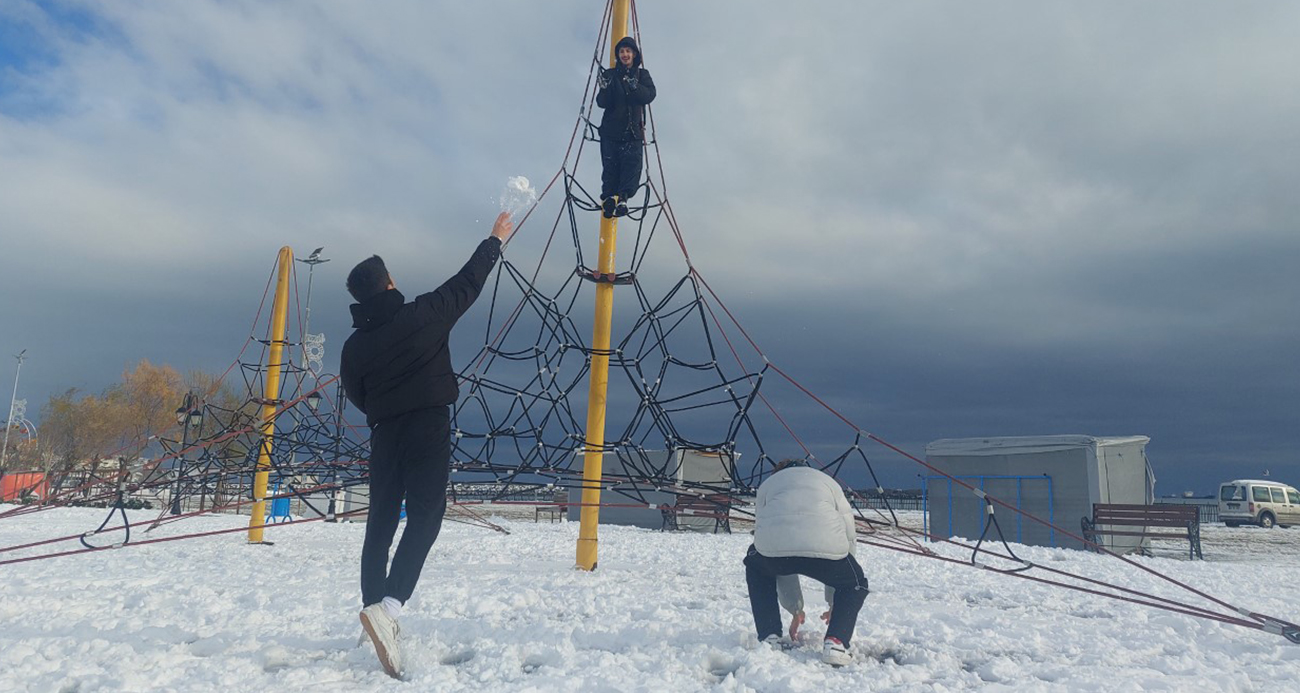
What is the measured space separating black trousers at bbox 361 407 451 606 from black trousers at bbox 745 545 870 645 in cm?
169

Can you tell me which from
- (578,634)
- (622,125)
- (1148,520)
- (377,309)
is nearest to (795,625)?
(578,634)

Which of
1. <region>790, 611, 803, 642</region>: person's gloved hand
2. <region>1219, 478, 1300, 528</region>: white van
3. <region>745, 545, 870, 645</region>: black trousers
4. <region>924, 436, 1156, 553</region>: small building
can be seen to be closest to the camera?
<region>745, 545, 870, 645</region>: black trousers

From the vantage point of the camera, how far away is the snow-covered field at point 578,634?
11.5ft

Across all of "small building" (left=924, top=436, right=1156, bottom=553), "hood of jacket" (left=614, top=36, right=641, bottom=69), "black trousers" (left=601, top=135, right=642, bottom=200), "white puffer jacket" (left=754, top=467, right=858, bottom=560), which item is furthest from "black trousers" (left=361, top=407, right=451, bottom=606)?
"small building" (left=924, top=436, right=1156, bottom=553)

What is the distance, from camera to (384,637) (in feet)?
11.1

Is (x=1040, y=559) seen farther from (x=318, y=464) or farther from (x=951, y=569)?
(x=318, y=464)

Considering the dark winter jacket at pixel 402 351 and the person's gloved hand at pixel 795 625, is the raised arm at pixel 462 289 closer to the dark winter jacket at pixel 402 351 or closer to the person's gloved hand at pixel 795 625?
the dark winter jacket at pixel 402 351

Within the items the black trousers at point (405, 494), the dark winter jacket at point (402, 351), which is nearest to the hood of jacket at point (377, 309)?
the dark winter jacket at point (402, 351)

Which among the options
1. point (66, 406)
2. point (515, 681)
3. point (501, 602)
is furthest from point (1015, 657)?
point (66, 406)

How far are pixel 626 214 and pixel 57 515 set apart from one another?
17.2 metres

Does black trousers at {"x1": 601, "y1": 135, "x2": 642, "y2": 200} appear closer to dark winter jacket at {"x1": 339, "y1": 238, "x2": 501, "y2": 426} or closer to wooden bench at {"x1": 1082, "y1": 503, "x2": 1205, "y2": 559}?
dark winter jacket at {"x1": 339, "y1": 238, "x2": 501, "y2": 426}

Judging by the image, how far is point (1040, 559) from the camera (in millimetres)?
10922

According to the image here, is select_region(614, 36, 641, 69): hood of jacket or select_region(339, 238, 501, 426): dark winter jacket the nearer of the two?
select_region(339, 238, 501, 426): dark winter jacket

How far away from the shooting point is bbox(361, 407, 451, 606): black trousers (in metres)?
3.54
